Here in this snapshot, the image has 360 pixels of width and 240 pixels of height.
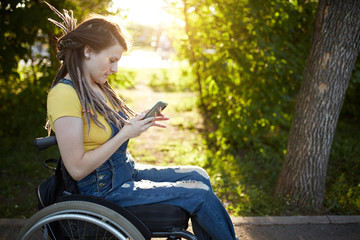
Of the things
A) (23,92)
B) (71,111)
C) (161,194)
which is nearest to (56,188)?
(71,111)

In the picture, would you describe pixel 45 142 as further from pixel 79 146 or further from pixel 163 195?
pixel 163 195

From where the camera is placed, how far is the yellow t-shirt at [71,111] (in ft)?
5.27

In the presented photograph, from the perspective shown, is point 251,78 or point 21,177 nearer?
point 21,177

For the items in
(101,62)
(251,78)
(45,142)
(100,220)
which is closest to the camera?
(100,220)

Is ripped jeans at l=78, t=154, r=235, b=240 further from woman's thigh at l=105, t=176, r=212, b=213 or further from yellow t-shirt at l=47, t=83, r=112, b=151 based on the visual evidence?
yellow t-shirt at l=47, t=83, r=112, b=151

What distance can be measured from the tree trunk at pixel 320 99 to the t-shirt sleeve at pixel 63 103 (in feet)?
7.58

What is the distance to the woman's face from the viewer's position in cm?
179

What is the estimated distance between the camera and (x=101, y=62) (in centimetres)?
181

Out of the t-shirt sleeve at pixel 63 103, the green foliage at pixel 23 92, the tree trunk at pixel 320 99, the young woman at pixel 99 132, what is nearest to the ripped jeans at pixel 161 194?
the young woman at pixel 99 132

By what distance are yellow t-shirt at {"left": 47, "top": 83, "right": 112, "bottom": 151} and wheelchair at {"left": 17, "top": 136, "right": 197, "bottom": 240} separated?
0.61ft

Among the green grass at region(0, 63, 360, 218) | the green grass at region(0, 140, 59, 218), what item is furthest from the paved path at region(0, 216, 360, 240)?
the green grass at region(0, 140, 59, 218)

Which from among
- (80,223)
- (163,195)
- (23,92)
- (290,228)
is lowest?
(290,228)

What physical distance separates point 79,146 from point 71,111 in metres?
0.20

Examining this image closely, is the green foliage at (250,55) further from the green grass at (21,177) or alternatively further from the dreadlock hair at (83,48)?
the green grass at (21,177)
